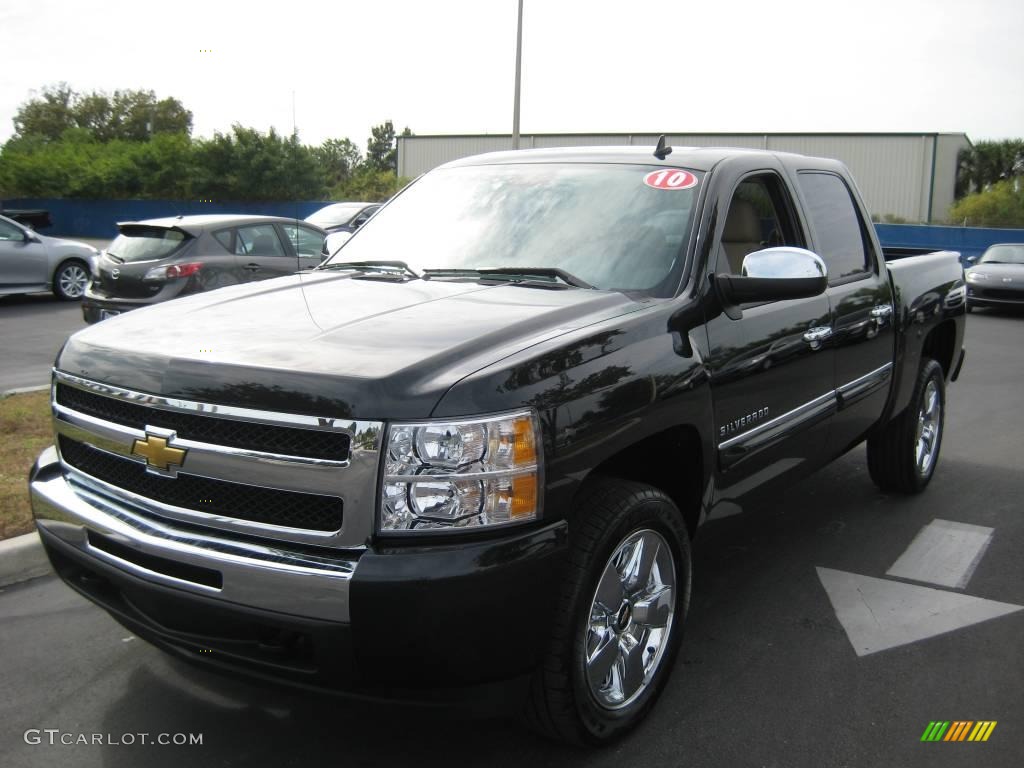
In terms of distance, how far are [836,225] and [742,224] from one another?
1027mm

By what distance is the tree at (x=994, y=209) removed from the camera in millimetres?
35938

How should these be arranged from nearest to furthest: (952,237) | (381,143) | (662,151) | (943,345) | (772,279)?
(772,279), (662,151), (943,345), (952,237), (381,143)

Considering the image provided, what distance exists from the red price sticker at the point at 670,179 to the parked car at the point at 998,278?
53.9ft

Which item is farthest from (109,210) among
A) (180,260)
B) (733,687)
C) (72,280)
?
(733,687)

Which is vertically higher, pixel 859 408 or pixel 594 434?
pixel 594 434

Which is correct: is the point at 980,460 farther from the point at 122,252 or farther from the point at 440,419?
the point at 122,252

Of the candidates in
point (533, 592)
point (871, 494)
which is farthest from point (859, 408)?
point (533, 592)

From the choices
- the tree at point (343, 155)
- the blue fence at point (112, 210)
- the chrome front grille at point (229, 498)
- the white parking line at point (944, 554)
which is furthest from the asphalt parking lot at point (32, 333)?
the tree at point (343, 155)

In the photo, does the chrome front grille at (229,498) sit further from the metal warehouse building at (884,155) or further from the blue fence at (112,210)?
the metal warehouse building at (884,155)

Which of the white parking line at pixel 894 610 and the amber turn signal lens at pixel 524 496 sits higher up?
the amber turn signal lens at pixel 524 496

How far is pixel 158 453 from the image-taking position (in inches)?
112

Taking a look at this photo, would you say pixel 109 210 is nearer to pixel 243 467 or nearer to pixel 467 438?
pixel 243 467

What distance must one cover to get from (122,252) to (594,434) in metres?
10.1

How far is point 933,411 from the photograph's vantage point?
6.28m
